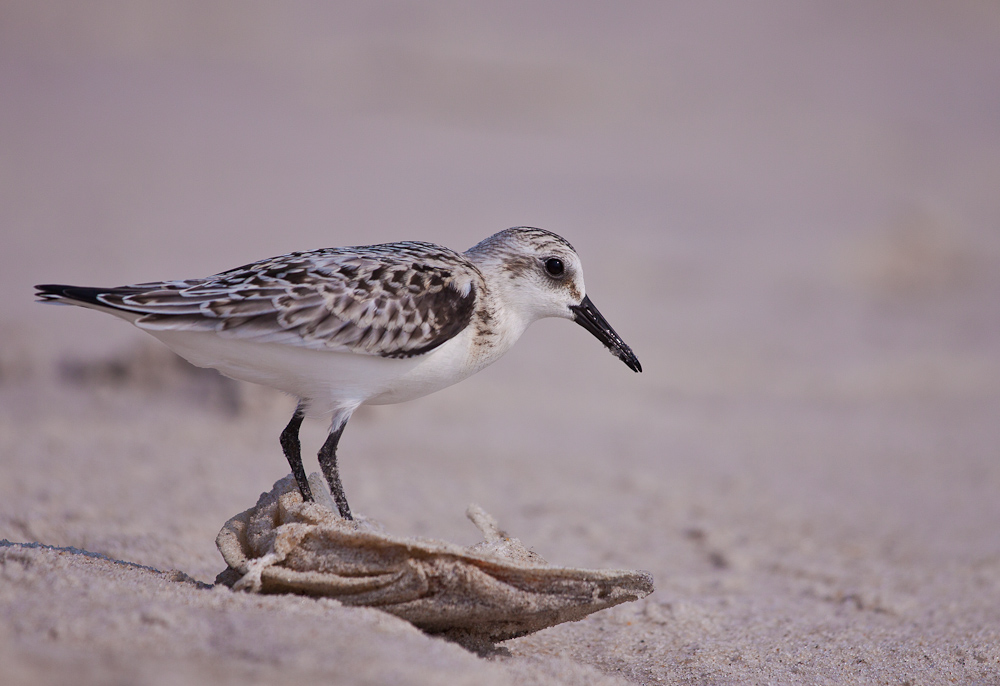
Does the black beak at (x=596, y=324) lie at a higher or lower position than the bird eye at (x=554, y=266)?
lower

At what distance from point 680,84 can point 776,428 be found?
61.6 ft

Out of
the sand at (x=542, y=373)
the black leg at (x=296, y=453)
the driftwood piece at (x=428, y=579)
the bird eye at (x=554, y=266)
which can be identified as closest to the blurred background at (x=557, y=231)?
the sand at (x=542, y=373)

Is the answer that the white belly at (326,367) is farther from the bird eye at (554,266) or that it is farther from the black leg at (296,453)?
the bird eye at (554,266)

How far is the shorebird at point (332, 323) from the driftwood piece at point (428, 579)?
410 mm

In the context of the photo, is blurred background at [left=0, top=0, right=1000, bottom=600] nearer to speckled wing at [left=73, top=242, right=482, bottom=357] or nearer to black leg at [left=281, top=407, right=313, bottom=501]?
black leg at [left=281, top=407, right=313, bottom=501]

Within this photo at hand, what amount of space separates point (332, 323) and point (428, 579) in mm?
1098

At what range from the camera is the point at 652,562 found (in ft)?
18.9

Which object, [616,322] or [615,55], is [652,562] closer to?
[616,322]

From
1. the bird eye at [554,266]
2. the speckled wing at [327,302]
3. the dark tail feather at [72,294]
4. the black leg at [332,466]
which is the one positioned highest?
the bird eye at [554,266]

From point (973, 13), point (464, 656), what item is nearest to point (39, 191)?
point (464, 656)

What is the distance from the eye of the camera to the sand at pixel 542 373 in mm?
3859

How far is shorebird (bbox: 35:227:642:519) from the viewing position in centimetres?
374

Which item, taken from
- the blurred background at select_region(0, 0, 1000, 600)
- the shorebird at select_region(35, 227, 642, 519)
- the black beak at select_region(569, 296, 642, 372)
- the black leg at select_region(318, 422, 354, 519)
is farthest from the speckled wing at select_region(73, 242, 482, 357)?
the blurred background at select_region(0, 0, 1000, 600)

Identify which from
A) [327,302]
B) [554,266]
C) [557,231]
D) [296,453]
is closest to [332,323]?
[327,302]
